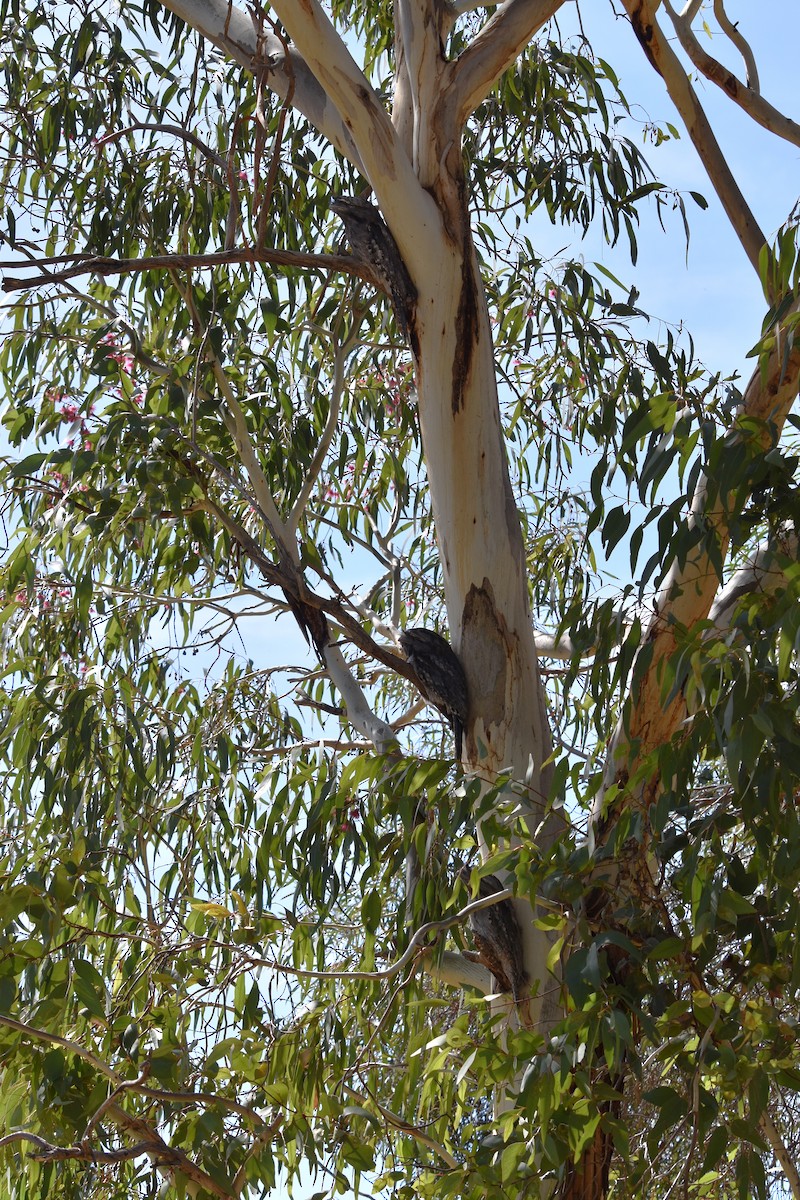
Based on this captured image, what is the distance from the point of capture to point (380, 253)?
189cm

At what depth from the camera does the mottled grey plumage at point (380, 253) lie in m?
1.89

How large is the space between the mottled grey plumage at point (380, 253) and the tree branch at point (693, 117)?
48cm

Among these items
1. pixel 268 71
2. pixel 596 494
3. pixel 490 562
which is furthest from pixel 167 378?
pixel 596 494

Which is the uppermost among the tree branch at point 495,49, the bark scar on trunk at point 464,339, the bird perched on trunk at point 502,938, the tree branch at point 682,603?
the tree branch at point 495,49

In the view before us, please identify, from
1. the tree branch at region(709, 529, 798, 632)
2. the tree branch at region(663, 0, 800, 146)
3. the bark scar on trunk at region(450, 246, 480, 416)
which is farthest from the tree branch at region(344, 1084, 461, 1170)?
the tree branch at region(663, 0, 800, 146)

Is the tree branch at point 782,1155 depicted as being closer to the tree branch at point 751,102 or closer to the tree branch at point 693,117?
the tree branch at point 693,117

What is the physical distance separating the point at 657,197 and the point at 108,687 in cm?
147

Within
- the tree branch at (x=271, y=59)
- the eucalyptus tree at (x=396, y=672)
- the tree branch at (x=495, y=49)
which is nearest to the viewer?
the eucalyptus tree at (x=396, y=672)

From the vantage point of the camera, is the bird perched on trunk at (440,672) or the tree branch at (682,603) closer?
the tree branch at (682,603)

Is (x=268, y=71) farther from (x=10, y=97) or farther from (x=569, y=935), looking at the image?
(x=569, y=935)

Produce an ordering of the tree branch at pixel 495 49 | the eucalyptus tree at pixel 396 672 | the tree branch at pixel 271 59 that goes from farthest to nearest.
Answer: the tree branch at pixel 271 59
the tree branch at pixel 495 49
the eucalyptus tree at pixel 396 672

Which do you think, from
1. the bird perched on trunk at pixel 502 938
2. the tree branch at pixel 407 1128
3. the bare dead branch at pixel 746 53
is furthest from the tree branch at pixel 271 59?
the tree branch at pixel 407 1128

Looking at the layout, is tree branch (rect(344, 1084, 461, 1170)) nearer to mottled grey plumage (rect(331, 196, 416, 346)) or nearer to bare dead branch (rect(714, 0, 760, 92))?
mottled grey plumage (rect(331, 196, 416, 346))

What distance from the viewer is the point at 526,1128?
4.45ft
